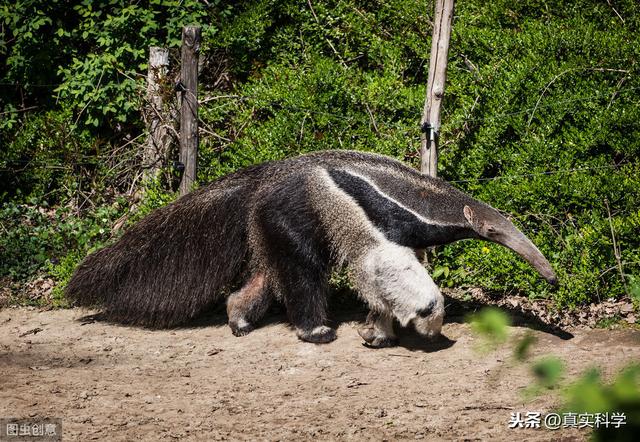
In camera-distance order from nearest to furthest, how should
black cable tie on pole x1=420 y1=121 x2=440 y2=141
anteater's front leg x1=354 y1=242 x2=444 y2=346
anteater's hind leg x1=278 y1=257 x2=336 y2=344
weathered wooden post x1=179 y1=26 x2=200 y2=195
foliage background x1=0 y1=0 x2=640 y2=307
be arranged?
1. anteater's front leg x1=354 y1=242 x2=444 y2=346
2. anteater's hind leg x1=278 y1=257 x2=336 y2=344
3. black cable tie on pole x1=420 y1=121 x2=440 y2=141
4. foliage background x1=0 y1=0 x2=640 y2=307
5. weathered wooden post x1=179 y1=26 x2=200 y2=195

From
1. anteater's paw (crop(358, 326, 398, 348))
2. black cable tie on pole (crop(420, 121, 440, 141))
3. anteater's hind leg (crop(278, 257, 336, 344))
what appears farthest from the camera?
black cable tie on pole (crop(420, 121, 440, 141))

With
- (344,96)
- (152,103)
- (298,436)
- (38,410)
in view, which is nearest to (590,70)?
(344,96)

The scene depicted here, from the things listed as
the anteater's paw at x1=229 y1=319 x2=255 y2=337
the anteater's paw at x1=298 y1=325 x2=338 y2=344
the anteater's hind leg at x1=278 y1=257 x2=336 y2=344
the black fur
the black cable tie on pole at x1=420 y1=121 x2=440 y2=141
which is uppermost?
the black cable tie on pole at x1=420 y1=121 x2=440 y2=141

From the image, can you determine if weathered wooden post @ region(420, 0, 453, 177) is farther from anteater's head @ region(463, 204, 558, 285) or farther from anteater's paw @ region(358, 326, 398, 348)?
anteater's paw @ region(358, 326, 398, 348)

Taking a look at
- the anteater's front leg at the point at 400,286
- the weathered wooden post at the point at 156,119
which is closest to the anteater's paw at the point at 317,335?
the anteater's front leg at the point at 400,286

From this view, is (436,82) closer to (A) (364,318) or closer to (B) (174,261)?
(A) (364,318)

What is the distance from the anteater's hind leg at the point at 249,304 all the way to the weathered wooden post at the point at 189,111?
1688 mm

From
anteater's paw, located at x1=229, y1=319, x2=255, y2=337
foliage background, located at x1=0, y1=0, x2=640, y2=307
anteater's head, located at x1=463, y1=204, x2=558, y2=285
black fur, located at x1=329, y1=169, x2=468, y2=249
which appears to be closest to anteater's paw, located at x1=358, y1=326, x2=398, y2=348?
black fur, located at x1=329, y1=169, x2=468, y2=249

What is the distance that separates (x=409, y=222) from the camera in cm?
555

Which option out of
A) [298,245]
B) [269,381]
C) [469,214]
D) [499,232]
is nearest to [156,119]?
[298,245]

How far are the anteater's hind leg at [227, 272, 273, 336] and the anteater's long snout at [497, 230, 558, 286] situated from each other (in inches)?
76.9

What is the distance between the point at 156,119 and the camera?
861cm

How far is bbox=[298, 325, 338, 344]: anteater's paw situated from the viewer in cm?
610

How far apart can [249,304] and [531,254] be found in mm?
2293
